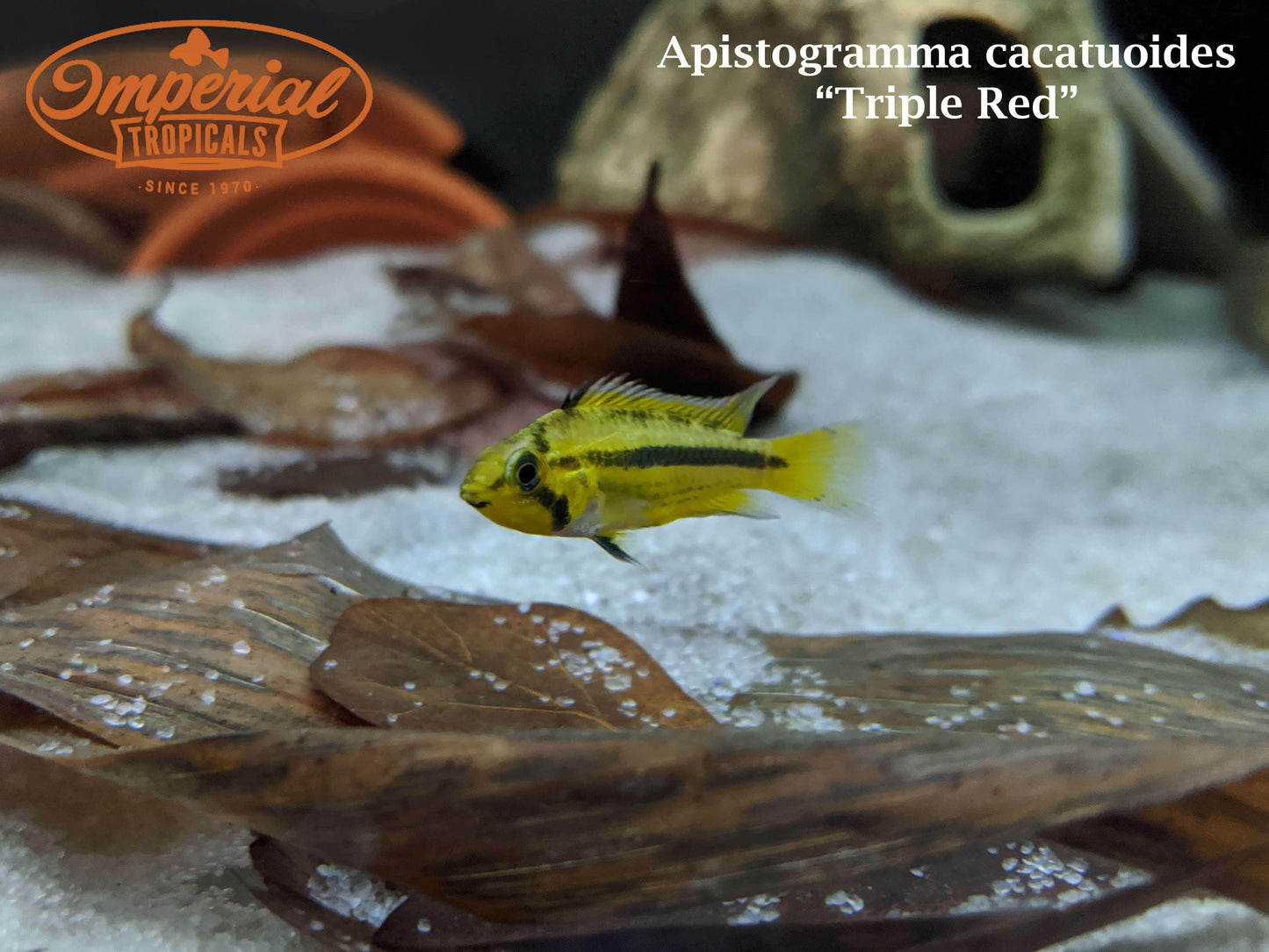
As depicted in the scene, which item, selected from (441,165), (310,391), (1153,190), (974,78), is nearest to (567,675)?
(310,391)

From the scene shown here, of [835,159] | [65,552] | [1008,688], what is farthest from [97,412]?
[835,159]

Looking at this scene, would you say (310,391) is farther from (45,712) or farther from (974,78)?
(974,78)

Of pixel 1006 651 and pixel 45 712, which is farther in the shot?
pixel 1006 651

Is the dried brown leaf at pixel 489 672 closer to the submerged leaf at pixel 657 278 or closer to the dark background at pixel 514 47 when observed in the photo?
the submerged leaf at pixel 657 278

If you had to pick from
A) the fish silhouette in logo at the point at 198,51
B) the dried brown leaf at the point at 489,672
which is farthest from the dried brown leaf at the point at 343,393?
the dried brown leaf at the point at 489,672

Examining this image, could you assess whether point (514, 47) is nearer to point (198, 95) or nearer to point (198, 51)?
point (198, 51)
